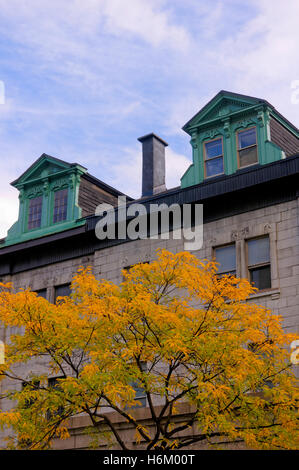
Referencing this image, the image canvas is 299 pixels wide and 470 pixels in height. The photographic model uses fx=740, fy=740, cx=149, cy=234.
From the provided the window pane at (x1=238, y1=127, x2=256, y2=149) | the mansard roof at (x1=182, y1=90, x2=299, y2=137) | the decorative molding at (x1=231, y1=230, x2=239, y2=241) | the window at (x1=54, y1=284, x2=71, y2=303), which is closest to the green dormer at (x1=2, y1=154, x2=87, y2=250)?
the window at (x1=54, y1=284, x2=71, y2=303)

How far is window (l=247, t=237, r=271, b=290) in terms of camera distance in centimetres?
2432

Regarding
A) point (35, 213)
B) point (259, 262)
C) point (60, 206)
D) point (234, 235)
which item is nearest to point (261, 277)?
point (259, 262)

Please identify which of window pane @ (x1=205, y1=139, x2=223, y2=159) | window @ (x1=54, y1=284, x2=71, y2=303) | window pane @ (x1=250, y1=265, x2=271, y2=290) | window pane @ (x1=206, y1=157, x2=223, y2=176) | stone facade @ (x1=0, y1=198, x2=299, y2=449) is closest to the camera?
stone facade @ (x1=0, y1=198, x2=299, y2=449)

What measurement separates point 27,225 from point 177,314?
14057 mm

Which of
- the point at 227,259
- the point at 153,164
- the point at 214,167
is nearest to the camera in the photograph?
the point at 227,259

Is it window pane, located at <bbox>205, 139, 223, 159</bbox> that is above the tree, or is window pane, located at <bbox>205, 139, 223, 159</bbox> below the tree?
above

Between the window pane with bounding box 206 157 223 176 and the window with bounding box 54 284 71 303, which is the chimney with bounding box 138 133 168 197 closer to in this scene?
the window pane with bounding box 206 157 223 176

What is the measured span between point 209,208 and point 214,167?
1.67 m

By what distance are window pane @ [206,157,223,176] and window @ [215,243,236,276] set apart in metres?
2.92

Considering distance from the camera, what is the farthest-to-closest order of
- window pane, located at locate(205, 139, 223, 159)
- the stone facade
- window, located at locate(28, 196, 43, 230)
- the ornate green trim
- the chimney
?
window, located at locate(28, 196, 43, 230) < the chimney < window pane, located at locate(205, 139, 223, 159) < the ornate green trim < the stone facade

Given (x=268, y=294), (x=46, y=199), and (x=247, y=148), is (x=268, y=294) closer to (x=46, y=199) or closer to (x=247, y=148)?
(x=247, y=148)

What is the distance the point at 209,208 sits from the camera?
86.1 feet

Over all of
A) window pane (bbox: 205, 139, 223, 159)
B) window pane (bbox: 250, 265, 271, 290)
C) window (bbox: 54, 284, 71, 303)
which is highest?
window pane (bbox: 205, 139, 223, 159)

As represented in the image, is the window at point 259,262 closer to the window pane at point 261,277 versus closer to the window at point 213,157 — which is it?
the window pane at point 261,277
